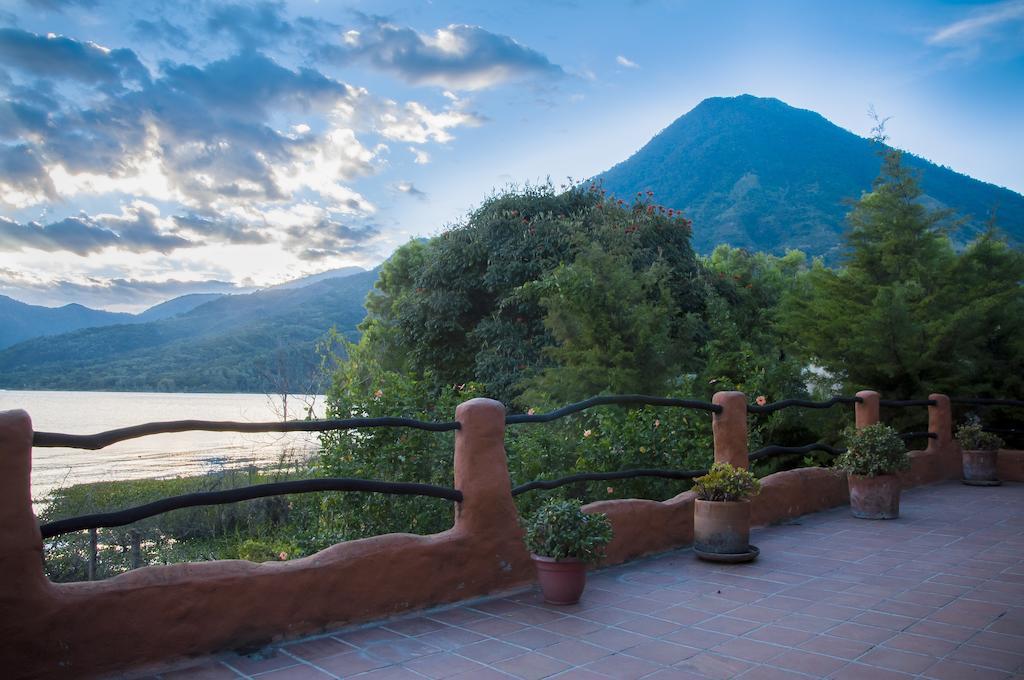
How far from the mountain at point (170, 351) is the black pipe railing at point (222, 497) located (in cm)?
2916

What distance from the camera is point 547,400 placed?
959cm

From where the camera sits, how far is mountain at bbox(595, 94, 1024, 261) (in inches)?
1662

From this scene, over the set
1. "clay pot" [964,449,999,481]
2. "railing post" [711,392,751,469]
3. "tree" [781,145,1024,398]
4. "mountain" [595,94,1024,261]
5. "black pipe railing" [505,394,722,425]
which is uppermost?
"mountain" [595,94,1024,261]

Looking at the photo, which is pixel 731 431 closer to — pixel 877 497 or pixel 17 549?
pixel 877 497

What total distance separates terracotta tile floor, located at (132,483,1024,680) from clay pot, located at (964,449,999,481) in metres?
3.80

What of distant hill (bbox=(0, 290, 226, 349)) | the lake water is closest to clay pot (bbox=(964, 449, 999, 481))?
the lake water

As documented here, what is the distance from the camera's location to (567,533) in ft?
13.1

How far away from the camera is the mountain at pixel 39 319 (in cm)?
5959

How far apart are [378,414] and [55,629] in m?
3.98

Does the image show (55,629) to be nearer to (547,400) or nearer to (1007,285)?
(547,400)

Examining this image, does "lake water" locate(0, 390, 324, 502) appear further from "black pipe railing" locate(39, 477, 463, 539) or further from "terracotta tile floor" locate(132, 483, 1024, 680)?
"terracotta tile floor" locate(132, 483, 1024, 680)

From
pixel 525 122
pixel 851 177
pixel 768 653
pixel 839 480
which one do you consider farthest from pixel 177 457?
pixel 851 177

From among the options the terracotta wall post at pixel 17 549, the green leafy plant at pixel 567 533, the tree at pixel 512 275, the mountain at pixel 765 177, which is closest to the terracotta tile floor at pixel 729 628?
the green leafy plant at pixel 567 533

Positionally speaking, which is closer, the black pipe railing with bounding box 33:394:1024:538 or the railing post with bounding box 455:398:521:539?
the black pipe railing with bounding box 33:394:1024:538
